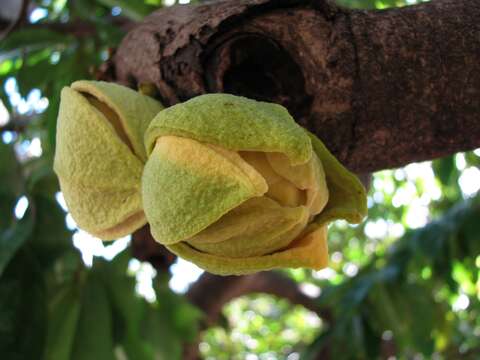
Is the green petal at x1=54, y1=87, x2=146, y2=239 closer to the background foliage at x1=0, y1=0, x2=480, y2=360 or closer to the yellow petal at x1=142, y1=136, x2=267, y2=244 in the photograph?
the yellow petal at x1=142, y1=136, x2=267, y2=244

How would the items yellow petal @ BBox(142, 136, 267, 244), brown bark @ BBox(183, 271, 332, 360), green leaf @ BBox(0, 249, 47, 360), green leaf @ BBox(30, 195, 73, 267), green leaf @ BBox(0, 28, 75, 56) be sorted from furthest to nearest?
1. brown bark @ BBox(183, 271, 332, 360)
2. green leaf @ BBox(0, 28, 75, 56)
3. green leaf @ BBox(30, 195, 73, 267)
4. green leaf @ BBox(0, 249, 47, 360)
5. yellow petal @ BBox(142, 136, 267, 244)

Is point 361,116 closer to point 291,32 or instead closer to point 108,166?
point 291,32

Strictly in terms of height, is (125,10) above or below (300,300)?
above

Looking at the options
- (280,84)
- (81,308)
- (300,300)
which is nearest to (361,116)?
(280,84)

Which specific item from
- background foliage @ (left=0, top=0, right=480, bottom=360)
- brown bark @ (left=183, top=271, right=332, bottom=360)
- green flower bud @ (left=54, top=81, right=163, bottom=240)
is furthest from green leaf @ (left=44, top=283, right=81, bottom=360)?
brown bark @ (left=183, top=271, right=332, bottom=360)

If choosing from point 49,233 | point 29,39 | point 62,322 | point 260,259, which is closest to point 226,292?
point 62,322

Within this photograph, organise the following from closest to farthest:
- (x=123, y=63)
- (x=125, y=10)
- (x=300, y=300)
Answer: (x=123, y=63) → (x=125, y=10) → (x=300, y=300)
